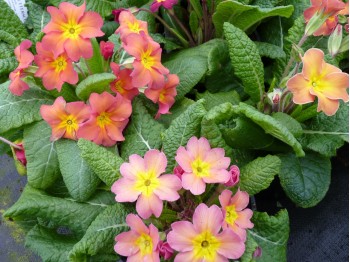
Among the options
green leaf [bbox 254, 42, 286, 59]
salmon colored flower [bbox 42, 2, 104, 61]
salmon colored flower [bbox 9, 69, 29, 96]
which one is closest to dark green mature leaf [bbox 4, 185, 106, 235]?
salmon colored flower [bbox 9, 69, 29, 96]

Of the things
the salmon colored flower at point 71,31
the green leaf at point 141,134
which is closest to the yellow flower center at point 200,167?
the green leaf at point 141,134

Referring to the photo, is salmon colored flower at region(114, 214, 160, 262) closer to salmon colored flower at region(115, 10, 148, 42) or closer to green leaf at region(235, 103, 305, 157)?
green leaf at region(235, 103, 305, 157)

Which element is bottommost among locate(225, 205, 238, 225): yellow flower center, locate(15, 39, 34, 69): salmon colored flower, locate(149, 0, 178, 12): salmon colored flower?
locate(225, 205, 238, 225): yellow flower center

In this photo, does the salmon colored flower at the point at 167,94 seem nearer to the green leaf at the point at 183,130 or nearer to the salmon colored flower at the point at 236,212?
the green leaf at the point at 183,130

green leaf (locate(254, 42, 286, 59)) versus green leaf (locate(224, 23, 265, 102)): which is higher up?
green leaf (locate(224, 23, 265, 102))

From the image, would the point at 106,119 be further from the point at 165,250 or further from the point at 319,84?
the point at 319,84

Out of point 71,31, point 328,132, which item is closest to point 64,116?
point 71,31

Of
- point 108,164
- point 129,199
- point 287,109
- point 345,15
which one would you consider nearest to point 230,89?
point 287,109

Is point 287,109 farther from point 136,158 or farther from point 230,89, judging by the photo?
point 136,158
